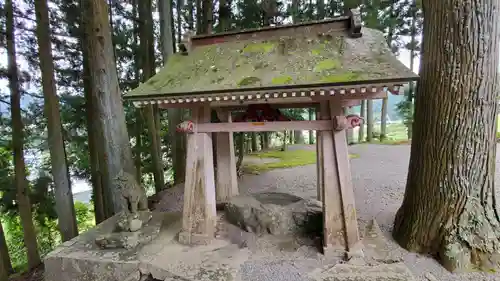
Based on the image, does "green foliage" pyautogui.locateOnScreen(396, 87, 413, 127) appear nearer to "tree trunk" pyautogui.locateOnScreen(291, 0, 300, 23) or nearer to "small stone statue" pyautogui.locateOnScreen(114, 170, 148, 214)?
"tree trunk" pyautogui.locateOnScreen(291, 0, 300, 23)

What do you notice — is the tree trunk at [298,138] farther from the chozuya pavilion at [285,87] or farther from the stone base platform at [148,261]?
the stone base platform at [148,261]

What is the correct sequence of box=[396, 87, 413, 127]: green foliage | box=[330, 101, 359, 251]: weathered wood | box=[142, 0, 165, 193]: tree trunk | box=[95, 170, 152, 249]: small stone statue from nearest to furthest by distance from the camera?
box=[330, 101, 359, 251]: weathered wood, box=[95, 170, 152, 249]: small stone statue, box=[142, 0, 165, 193]: tree trunk, box=[396, 87, 413, 127]: green foliage

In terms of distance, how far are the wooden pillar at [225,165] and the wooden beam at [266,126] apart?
3.99 ft

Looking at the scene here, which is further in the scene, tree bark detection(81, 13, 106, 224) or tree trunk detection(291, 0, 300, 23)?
tree trunk detection(291, 0, 300, 23)

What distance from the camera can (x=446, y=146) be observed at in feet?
13.1

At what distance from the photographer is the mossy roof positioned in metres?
3.60

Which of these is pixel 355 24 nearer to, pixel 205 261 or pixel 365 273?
pixel 365 273

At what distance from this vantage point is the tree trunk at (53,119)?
611 centimetres

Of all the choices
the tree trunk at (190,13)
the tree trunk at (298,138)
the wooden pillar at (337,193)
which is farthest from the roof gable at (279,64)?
the tree trunk at (298,138)

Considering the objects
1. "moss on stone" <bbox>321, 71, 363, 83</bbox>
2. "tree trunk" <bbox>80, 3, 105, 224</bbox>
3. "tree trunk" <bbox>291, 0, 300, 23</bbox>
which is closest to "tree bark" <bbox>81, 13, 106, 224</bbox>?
"tree trunk" <bbox>80, 3, 105, 224</bbox>

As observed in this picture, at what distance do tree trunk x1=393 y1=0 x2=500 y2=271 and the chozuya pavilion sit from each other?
85 centimetres

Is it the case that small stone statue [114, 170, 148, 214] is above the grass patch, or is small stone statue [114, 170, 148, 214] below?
above

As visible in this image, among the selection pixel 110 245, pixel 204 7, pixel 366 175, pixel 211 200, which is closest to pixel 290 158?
pixel 366 175

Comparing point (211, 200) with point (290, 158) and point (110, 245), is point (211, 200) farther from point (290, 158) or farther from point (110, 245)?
point (290, 158)
